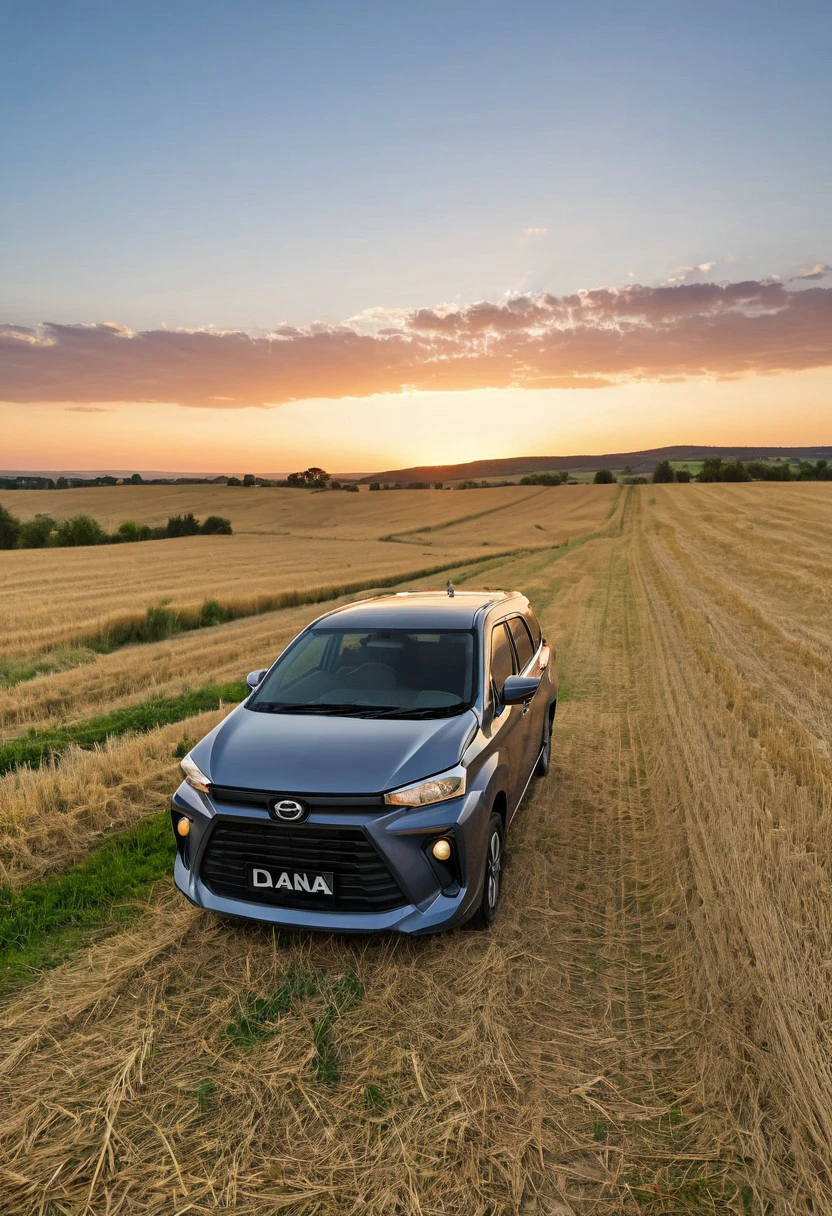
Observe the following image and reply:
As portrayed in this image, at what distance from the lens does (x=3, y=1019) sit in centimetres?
376

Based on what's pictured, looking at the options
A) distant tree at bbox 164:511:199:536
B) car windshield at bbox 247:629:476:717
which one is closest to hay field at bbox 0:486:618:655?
distant tree at bbox 164:511:199:536

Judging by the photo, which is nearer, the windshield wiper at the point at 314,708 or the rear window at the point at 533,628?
the windshield wiper at the point at 314,708

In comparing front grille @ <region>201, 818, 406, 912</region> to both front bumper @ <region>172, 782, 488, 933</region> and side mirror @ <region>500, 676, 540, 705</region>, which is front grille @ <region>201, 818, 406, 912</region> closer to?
front bumper @ <region>172, 782, 488, 933</region>

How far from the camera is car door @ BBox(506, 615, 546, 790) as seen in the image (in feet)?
19.0

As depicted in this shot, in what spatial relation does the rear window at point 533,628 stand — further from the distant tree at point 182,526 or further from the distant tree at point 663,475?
the distant tree at point 663,475

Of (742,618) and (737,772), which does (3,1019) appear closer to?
(737,772)

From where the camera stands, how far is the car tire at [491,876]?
14.3 ft

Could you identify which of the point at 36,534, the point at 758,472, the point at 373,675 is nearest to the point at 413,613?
the point at 373,675

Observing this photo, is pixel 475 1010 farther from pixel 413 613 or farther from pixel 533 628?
pixel 533 628

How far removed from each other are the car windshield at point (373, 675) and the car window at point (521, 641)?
0.87 metres

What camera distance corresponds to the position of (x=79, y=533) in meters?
53.2

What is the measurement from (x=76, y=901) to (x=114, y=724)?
13.6 ft

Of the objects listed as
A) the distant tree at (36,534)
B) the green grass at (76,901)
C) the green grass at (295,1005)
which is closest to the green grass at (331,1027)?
the green grass at (295,1005)

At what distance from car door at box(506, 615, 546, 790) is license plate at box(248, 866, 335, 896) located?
2126 millimetres
